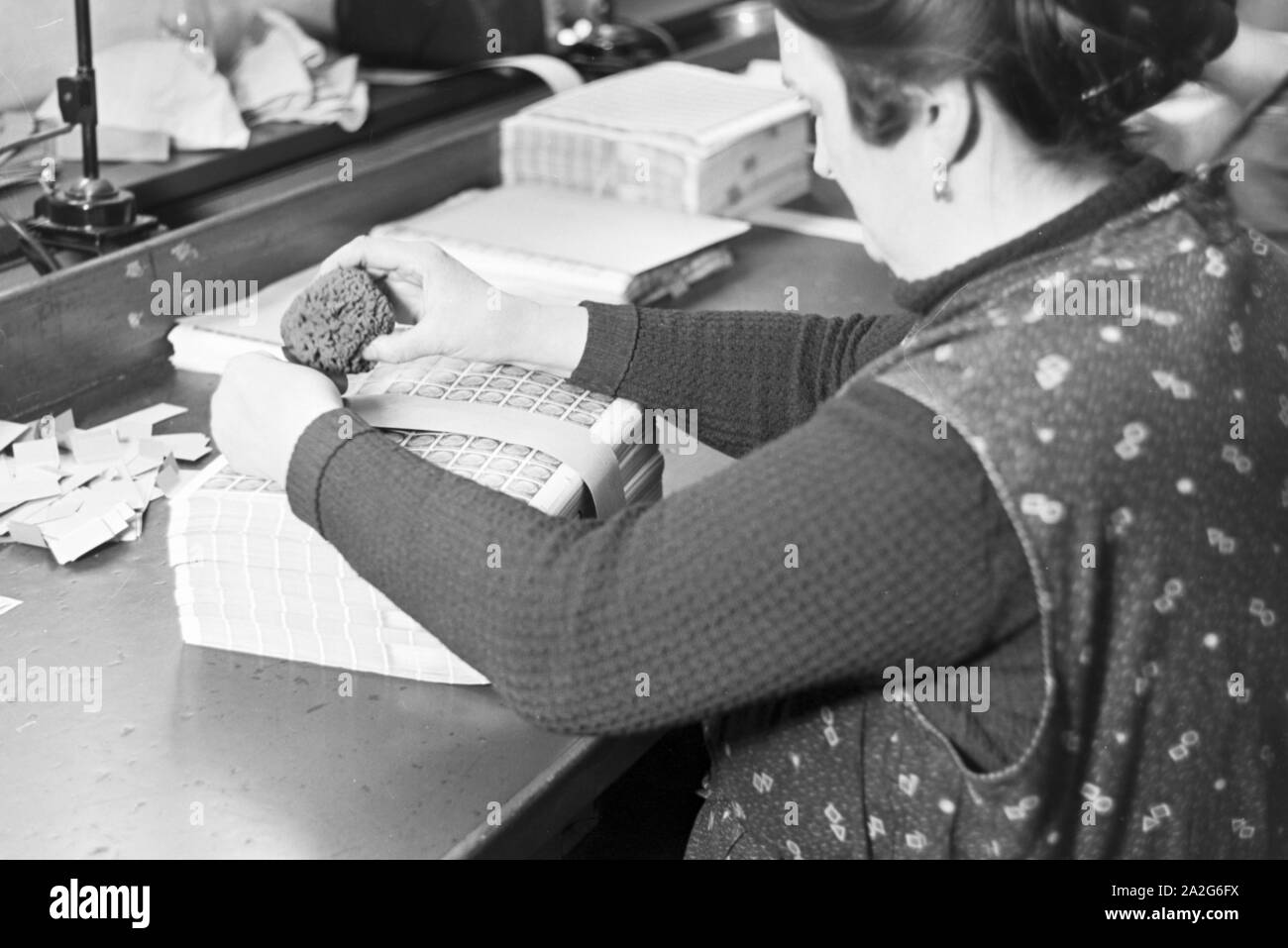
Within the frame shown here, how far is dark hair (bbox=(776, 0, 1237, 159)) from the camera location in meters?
0.93

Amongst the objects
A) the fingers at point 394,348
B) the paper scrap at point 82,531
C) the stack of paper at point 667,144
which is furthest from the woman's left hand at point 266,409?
the stack of paper at point 667,144

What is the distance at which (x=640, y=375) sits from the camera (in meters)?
1.42

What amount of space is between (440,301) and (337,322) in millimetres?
110

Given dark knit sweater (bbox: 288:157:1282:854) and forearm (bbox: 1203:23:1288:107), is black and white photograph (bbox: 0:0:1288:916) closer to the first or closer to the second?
dark knit sweater (bbox: 288:157:1282:854)

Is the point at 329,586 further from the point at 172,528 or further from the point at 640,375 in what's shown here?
the point at 640,375

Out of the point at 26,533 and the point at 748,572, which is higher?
the point at 748,572

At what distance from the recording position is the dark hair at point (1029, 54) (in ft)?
3.06

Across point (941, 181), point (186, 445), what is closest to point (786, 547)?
point (941, 181)

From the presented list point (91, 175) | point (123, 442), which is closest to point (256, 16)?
point (91, 175)

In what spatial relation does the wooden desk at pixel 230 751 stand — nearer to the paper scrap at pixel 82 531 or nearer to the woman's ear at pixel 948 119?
the paper scrap at pixel 82 531

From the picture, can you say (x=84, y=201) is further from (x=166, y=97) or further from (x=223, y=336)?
(x=166, y=97)

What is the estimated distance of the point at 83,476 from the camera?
4.76ft

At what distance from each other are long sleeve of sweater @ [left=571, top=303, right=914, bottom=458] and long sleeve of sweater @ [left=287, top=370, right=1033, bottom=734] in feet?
1.34

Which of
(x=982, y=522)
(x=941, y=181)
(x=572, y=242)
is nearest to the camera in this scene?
(x=982, y=522)
